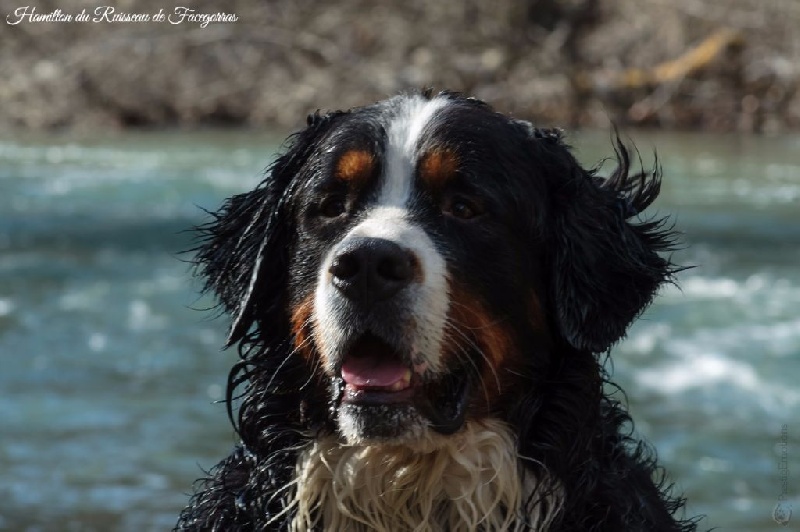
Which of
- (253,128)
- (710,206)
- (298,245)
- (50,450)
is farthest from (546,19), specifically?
(298,245)

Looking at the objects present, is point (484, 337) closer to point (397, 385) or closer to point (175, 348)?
point (397, 385)

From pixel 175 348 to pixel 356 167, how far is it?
22.3 feet

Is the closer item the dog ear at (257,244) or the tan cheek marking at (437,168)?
the tan cheek marking at (437,168)

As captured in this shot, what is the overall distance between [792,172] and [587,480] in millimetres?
14137

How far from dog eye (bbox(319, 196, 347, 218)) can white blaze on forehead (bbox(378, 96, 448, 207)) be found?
14cm

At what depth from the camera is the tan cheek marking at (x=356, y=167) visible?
3863mm

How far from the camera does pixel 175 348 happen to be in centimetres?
1042

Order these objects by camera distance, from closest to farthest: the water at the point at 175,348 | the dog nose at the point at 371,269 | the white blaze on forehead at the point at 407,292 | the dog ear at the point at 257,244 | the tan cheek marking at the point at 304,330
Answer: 1. the dog nose at the point at 371,269
2. the white blaze on forehead at the point at 407,292
3. the tan cheek marking at the point at 304,330
4. the dog ear at the point at 257,244
5. the water at the point at 175,348

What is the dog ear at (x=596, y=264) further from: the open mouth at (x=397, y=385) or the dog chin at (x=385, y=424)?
the dog chin at (x=385, y=424)

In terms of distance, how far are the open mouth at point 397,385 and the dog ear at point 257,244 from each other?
0.44 m

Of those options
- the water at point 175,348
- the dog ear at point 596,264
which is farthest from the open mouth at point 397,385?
the water at point 175,348

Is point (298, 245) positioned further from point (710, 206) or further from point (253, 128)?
point (253, 128)

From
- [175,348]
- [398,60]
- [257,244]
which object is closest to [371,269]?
[257,244]

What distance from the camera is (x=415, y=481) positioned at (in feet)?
12.7
